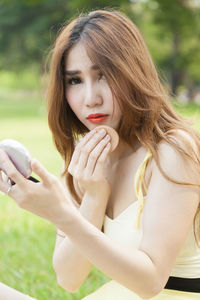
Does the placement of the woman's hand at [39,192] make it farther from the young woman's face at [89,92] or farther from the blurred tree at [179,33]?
the blurred tree at [179,33]

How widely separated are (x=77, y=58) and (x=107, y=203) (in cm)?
70

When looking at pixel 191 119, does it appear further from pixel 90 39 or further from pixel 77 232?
pixel 77 232

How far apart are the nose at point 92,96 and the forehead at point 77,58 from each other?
0.31 ft

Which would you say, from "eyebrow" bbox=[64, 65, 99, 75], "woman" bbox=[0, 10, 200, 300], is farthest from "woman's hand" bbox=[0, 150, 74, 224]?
"eyebrow" bbox=[64, 65, 99, 75]

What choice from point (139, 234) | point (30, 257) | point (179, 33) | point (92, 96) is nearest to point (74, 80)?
point (92, 96)

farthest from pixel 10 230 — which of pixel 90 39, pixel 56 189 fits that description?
pixel 56 189

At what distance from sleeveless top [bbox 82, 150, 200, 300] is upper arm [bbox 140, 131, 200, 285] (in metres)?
0.09

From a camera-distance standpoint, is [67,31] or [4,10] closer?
[67,31]

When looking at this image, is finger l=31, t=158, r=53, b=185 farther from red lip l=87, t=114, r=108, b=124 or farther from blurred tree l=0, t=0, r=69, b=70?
blurred tree l=0, t=0, r=69, b=70

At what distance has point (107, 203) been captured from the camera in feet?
8.47

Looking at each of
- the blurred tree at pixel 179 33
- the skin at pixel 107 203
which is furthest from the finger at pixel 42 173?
the blurred tree at pixel 179 33

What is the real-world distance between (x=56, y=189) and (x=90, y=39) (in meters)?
0.87

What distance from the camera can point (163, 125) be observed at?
2412 millimetres

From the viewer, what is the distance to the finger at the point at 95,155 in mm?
2254
